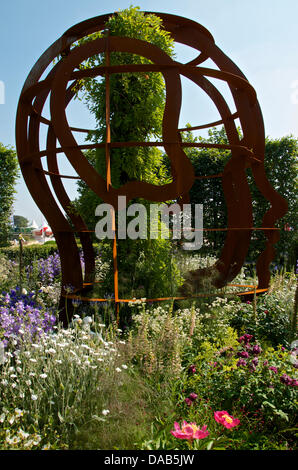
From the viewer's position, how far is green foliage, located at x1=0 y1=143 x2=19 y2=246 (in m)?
11.7

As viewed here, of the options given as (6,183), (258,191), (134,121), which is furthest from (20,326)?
(6,183)

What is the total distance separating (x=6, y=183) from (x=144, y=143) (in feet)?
29.7

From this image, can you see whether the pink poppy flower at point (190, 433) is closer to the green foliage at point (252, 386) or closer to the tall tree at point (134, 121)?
the green foliage at point (252, 386)

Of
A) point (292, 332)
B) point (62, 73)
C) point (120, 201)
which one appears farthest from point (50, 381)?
point (62, 73)

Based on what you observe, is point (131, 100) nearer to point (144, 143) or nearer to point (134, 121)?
point (134, 121)

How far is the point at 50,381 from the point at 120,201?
217cm

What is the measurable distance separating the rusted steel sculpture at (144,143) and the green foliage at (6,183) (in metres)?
6.57

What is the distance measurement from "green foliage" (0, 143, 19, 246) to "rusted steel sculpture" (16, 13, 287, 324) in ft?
21.6

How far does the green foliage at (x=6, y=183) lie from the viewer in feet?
38.4

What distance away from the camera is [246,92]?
5129 millimetres

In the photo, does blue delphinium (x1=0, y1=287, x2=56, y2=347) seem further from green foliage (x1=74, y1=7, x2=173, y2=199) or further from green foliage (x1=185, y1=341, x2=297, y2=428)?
green foliage (x1=74, y1=7, x2=173, y2=199)

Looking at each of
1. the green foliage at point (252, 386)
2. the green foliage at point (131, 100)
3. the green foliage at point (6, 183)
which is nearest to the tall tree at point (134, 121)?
the green foliage at point (131, 100)
